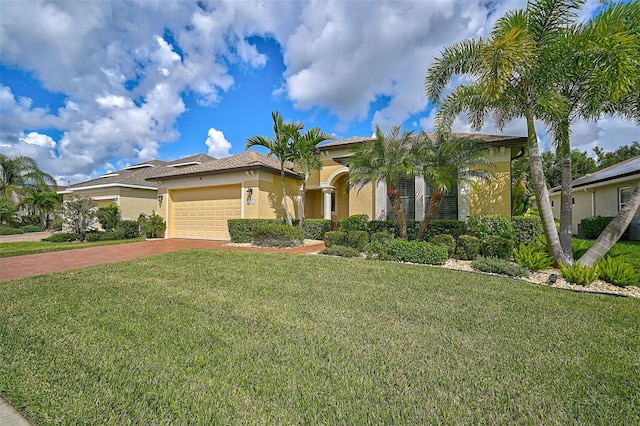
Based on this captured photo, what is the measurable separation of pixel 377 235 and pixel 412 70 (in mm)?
8756

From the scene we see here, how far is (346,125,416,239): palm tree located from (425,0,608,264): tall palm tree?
2081 mm

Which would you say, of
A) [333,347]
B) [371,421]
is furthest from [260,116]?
[371,421]

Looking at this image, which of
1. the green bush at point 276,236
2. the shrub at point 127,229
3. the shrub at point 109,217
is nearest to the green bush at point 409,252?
the green bush at point 276,236

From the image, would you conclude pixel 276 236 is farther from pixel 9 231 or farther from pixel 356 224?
pixel 9 231

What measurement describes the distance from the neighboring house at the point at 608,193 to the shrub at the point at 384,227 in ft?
39.9

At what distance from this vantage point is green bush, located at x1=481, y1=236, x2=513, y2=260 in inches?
353

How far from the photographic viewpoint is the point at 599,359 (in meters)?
3.24

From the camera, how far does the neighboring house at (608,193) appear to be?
1439cm

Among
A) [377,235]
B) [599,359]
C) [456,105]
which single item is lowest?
[599,359]

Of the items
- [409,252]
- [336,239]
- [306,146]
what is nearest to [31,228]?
[306,146]

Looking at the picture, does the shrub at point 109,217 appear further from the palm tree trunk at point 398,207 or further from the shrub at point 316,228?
the palm tree trunk at point 398,207

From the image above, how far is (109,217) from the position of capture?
61.7ft

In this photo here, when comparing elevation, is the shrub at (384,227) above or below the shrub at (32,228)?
above

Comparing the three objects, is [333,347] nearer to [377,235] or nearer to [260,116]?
[377,235]
